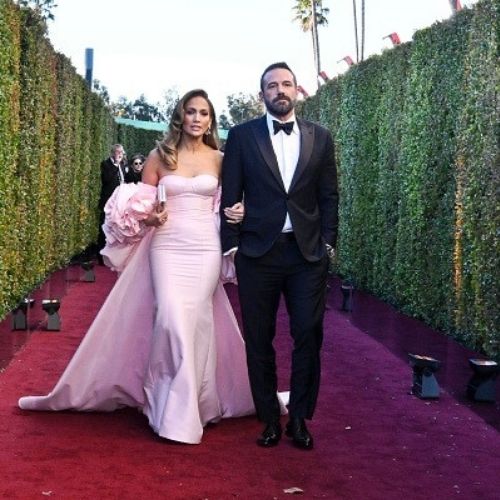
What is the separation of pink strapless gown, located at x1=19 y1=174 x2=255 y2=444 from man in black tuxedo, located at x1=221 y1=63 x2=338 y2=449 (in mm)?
454

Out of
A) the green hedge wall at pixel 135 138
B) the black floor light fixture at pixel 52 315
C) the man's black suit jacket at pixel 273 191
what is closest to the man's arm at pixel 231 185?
the man's black suit jacket at pixel 273 191

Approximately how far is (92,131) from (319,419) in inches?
644

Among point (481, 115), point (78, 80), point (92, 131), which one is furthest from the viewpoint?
point (92, 131)

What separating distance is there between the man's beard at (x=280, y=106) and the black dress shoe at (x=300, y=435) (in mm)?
1719

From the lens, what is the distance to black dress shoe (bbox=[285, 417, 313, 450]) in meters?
5.70

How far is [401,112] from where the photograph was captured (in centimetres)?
1326

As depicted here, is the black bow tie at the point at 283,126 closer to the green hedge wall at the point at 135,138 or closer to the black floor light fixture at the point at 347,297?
the black floor light fixture at the point at 347,297

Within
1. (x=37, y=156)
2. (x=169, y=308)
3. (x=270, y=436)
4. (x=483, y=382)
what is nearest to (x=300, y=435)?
(x=270, y=436)

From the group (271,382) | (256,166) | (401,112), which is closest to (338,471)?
(271,382)

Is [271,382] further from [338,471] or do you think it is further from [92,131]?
[92,131]

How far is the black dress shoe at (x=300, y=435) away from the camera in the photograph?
5.70 meters

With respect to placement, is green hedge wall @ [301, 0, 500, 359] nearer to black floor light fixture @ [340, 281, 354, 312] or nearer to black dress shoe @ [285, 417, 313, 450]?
black floor light fixture @ [340, 281, 354, 312]

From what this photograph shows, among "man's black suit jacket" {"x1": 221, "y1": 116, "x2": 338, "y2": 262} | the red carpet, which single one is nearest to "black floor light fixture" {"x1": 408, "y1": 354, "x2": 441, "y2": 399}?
the red carpet

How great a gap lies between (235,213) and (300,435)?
130cm
